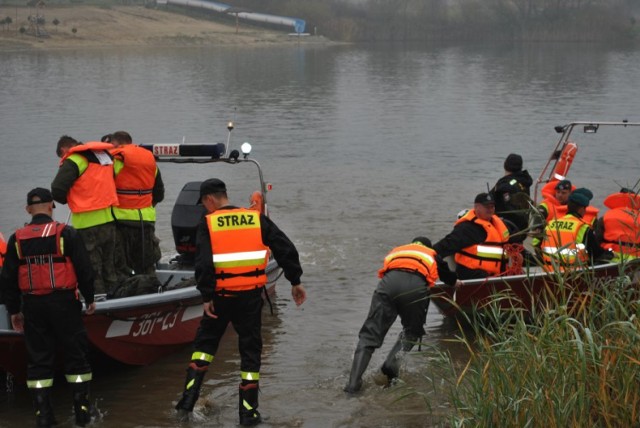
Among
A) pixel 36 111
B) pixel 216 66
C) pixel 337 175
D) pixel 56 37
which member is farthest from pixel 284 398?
pixel 56 37

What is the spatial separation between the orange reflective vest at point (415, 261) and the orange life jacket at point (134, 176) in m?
2.25

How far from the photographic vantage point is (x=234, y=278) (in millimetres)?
6621

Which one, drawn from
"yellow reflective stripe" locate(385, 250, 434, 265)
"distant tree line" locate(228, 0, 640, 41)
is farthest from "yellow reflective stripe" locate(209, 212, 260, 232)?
"distant tree line" locate(228, 0, 640, 41)

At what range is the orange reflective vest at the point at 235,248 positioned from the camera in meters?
6.59

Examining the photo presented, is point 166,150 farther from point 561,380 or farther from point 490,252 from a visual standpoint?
point 561,380

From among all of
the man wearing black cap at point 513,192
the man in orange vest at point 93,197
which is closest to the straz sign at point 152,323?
the man in orange vest at point 93,197

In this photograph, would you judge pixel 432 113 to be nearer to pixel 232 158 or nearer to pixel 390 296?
pixel 232 158

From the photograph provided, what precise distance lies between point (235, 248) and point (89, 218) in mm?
1898

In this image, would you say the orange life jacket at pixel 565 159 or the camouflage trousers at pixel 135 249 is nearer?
the camouflage trousers at pixel 135 249

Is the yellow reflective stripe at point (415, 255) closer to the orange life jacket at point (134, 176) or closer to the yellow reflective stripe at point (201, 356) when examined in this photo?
the yellow reflective stripe at point (201, 356)

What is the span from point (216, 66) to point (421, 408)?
42.5 m

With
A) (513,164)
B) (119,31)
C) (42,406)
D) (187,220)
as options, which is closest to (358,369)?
(42,406)

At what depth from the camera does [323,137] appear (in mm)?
24703

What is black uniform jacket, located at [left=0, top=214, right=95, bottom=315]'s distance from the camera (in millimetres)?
6605
